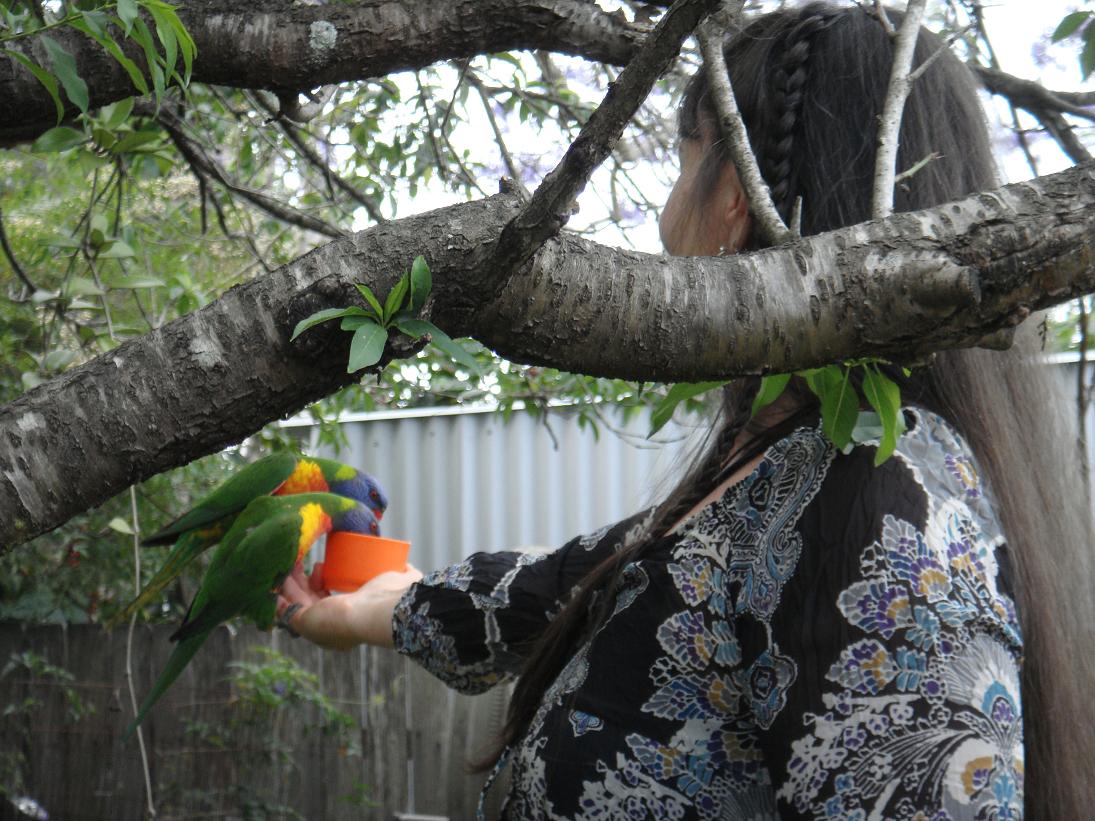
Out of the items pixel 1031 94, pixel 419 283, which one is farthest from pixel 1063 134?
pixel 419 283

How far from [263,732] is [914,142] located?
12.9ft

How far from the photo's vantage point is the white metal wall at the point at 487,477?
441cm

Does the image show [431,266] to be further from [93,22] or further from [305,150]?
[305,150]

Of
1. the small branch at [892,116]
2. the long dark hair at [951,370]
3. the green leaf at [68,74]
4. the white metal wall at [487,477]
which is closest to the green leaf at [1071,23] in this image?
the long dark hair at [951,370]

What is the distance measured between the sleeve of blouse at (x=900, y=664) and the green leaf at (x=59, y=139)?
3.89 feet

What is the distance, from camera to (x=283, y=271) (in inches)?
29.4

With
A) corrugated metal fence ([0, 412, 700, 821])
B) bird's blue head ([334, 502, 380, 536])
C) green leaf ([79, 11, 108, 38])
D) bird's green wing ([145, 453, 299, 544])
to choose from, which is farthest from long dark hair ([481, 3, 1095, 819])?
corrugated metal fence ([0, 412, 700, 821])

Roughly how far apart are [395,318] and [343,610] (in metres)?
1.32

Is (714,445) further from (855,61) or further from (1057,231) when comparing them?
(1057,231)

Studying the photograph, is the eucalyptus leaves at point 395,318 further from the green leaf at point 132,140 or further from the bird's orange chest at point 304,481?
the bird's orange chest at point 304,481

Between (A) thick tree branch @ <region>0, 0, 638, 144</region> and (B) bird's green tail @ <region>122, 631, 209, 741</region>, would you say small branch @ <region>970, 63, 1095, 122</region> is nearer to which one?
(A) thick tree branch @ <region>0, 0, 638, 144</region>

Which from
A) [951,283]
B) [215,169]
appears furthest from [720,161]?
[215,169]

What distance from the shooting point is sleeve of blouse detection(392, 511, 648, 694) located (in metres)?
1.63

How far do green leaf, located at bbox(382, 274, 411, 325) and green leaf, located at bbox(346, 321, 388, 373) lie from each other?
1 cm
